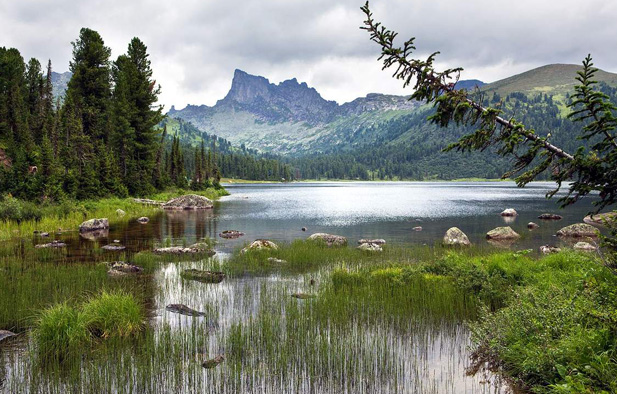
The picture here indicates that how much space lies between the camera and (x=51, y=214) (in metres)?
35.7

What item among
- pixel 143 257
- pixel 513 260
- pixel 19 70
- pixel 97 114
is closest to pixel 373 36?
pixel 513 260

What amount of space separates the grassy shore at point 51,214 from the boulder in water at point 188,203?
41.4ft

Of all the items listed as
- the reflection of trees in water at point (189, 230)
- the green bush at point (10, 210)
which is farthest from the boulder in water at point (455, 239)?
the green bush at point (10, 210)

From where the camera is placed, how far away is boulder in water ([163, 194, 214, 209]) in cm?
6312

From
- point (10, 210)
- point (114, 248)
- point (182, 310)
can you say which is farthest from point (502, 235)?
point (10, 210)

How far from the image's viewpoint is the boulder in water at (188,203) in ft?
207

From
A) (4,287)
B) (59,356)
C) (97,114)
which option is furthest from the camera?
(97,114)

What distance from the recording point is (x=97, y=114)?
59750 mm

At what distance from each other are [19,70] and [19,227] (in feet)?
191

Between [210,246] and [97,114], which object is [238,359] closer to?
[210,246]

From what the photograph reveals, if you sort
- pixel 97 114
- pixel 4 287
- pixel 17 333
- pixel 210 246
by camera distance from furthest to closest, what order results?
pixel 97 114 < pixel 210 246 < pixel 4 287 < pixel 17 333

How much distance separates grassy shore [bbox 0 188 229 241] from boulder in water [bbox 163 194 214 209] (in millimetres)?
12625

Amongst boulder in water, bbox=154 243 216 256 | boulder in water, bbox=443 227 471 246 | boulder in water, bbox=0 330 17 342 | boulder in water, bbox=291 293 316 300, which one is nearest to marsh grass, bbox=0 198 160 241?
boulder in water, bbox=154 243 216 256

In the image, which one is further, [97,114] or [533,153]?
[97,114]
